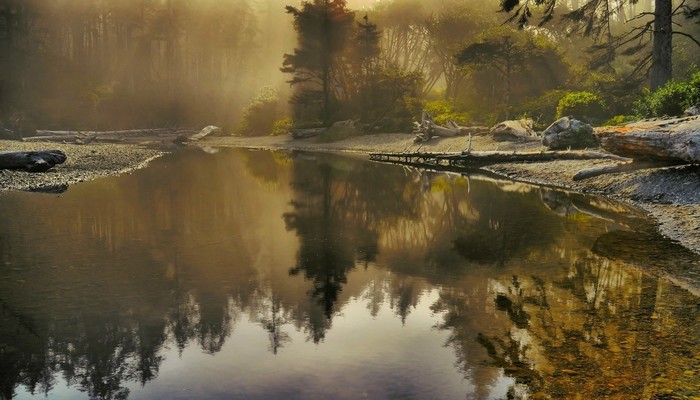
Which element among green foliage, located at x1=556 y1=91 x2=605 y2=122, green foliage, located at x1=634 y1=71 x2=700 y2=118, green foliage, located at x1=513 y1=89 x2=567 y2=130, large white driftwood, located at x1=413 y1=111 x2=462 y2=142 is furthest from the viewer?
green foliage, located at x1=513 y1=89 x2=567 y2=130

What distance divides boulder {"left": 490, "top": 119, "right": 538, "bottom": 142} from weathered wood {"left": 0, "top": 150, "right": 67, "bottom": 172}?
23637 mm

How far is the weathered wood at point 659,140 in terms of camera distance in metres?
16.6

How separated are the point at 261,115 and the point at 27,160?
4129cm

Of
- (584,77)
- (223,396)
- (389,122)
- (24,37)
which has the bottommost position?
(223,396)

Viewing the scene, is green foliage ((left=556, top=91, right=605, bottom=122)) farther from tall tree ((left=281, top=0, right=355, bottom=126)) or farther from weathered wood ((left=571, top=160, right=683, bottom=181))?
tall tree ((left=281, top=0, right=355, bottom=126))

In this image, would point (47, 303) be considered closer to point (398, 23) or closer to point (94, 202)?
point (94, 202)

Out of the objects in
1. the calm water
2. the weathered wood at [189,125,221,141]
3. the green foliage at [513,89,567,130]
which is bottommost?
the calm water

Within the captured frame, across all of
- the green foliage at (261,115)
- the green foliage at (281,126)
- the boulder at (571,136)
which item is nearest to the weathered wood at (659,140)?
the boulder at (571,136)

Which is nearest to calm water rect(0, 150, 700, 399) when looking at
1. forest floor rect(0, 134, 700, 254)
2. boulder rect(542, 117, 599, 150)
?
forest floor rect(0, 134, 700, 254)

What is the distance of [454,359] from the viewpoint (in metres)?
7.12

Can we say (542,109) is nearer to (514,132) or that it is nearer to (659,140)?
(514,132)

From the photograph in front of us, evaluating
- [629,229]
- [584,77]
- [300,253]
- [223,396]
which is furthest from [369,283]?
[584,77]

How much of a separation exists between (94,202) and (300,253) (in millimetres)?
8975

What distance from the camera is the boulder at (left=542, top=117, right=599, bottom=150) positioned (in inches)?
1086
